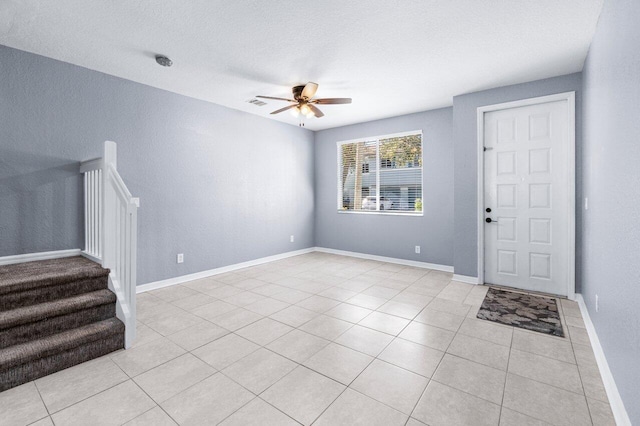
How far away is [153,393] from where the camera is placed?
6.18 feet

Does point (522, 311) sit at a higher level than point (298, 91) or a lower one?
lower

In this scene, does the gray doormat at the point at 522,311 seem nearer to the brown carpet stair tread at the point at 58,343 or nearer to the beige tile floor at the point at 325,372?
the beige tile floor at the point at 325,372

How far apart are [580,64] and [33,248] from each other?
6.22 m

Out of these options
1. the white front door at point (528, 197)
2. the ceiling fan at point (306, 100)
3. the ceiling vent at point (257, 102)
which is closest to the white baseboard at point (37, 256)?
the ceiling fan at point (306, 100)

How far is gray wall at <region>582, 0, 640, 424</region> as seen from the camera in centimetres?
149

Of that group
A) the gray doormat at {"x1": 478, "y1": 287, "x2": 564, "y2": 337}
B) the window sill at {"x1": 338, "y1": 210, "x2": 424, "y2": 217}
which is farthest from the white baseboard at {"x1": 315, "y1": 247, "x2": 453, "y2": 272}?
the gray doormat at {"x1": 478, "y1": 287, "x2": 564, "y2": 337}

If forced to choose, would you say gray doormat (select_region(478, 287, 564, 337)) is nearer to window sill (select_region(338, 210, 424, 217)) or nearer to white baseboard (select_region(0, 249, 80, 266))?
window sill (select_region(338, 210, 424, 217))

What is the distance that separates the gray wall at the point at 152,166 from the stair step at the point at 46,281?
0.55 meters

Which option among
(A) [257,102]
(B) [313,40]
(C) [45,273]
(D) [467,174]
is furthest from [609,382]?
(A) [257,102]

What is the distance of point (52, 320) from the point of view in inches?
89.3

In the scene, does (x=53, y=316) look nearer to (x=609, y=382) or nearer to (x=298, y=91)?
(x=298, y=91)

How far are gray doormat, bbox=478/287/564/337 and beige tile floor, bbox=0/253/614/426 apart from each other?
0.48ft

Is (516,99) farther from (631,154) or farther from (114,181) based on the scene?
(114,181)

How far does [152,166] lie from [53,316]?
2.20 m
